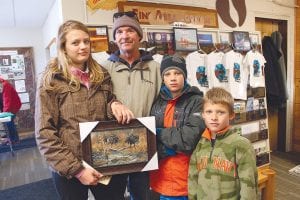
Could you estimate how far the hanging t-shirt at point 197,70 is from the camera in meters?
2.59

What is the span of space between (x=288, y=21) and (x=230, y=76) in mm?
1680

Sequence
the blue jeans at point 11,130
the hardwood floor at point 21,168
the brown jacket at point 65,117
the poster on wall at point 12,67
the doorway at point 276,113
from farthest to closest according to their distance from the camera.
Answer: the poster on wall at point 12,67, the blue jeans at point 11,130, the doorway at point 276,113, the hardwood floor at point 21,168, the brown jacket at point 65,117

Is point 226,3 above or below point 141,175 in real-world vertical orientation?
above

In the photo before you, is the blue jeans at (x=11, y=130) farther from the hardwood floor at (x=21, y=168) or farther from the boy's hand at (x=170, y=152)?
the boy's hand at (x=170, y=152)

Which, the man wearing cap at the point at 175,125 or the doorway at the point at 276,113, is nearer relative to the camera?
the man wearing cap at the point at 175,125

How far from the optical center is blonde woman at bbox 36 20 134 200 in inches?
45.1

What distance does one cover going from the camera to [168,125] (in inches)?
53.1

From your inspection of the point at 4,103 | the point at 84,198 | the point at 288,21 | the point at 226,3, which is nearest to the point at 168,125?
the point at 84,198

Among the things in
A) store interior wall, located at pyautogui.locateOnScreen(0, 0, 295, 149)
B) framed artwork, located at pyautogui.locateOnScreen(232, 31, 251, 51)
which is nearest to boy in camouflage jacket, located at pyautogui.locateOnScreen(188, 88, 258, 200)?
store interior wall, located at pyautogui.locateOnScreen(0, 0, 295, 149)

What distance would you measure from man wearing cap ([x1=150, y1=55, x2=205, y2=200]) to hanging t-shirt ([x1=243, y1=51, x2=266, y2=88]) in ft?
6.08

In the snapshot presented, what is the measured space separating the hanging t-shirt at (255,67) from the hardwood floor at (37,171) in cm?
109

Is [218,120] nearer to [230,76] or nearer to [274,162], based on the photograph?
[230,76]

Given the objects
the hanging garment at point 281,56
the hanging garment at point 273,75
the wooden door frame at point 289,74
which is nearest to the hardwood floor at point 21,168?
the hanging garment at point 273,75

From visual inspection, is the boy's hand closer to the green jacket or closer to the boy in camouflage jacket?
the boy in camouflage jacket
